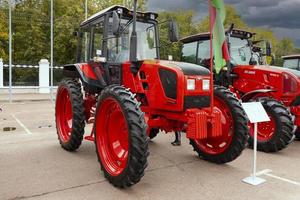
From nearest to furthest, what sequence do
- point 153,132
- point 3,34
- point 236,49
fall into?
point 153,132
point 236,49
point 3,34

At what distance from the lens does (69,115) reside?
697cm

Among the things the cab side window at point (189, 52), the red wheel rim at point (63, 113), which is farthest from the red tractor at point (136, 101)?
the cab side window at point (189, 52)

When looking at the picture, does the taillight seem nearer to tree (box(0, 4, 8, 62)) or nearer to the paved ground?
the paved ground

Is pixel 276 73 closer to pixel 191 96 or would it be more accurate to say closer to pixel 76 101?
pixel 191 96

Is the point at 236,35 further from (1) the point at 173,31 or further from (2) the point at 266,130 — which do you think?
(1) the point at 173,31

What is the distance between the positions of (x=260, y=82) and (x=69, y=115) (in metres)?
4.08

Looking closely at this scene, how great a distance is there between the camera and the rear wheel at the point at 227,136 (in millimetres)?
5328

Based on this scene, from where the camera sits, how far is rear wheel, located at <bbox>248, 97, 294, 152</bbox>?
6.45 metres

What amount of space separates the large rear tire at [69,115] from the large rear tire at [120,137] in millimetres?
1064

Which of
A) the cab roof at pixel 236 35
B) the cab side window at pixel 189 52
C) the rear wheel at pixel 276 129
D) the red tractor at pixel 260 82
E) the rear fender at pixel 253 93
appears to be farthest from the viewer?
the cab side window at pixel 189 52

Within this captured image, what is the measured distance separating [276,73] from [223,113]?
2.44m

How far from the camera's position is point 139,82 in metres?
5.36

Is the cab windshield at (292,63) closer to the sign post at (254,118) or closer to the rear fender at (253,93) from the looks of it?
the rear fender at (253,93)

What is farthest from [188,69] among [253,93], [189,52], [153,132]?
[189,52]
